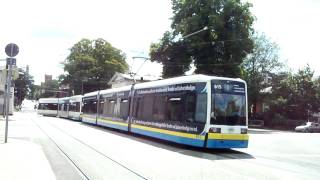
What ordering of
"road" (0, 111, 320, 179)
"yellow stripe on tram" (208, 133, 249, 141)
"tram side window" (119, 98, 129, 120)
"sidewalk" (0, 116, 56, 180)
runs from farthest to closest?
"tram side window" (119, 98, 129, 120) → "yellow stripe on tram" (208, 133, 249, 141) → "road" (0, 111, 320, 179) → "sidewalk" (0, 116, 56, 180)

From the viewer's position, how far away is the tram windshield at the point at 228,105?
18.2 meters

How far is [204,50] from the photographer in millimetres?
50875

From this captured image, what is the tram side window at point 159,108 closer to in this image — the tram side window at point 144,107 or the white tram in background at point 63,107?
the tram side window at point 144,107

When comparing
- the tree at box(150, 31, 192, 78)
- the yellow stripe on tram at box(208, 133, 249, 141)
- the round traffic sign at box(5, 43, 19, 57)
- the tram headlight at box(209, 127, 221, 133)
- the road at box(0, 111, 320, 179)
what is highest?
the tree at box(150, 31, 192, 78)

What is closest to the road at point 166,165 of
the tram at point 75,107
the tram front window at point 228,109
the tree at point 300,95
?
the tram front window at point 228,109

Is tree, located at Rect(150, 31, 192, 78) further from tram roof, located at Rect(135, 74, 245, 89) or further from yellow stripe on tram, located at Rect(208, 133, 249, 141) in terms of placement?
yellow stripe on tram, located at Rect(208, 133, 249, 141)

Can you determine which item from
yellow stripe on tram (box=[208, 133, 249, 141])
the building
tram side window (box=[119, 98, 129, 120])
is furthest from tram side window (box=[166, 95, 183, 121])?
the building

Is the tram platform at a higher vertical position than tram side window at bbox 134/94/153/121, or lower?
lower

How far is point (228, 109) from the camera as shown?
18.5 meters

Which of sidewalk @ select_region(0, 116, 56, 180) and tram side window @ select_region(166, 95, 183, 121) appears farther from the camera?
tram side window @ select_region(166, 95, 183, 121)

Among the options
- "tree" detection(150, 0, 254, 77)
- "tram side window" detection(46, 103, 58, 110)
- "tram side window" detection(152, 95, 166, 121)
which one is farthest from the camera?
"tram side window" detection(46, 103, 58, 110)

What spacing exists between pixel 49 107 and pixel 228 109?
60804mm

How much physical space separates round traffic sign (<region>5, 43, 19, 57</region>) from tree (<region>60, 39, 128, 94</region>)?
76.7 metres

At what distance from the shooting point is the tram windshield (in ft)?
59.6
